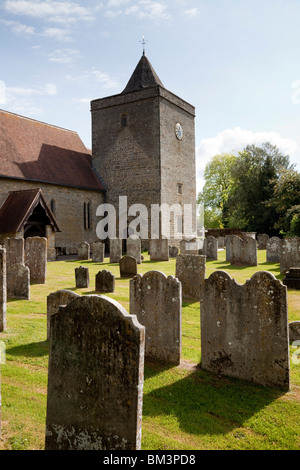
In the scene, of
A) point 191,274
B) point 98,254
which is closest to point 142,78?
point 98,254

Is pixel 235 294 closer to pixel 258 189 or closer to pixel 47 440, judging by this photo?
pixel 47 440

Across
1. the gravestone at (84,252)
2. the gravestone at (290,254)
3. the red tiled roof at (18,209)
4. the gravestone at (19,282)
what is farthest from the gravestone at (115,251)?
the gravestone at (19,282)

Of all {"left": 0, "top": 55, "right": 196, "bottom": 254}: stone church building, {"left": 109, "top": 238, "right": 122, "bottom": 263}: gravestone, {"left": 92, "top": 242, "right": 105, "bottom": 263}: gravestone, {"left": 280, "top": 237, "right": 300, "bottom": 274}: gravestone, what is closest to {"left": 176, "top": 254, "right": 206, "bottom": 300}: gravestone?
{"left": 280, "top": 237, "right": 300, "bottom": 274}: gravestone

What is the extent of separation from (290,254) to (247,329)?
30.6 feet

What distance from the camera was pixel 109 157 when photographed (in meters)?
27.8

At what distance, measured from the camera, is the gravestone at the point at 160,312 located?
5137 millimetres

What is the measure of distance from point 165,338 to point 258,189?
32.3m

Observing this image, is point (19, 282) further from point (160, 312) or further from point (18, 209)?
point (18, 209)

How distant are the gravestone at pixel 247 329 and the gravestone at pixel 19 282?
576 centimetres
